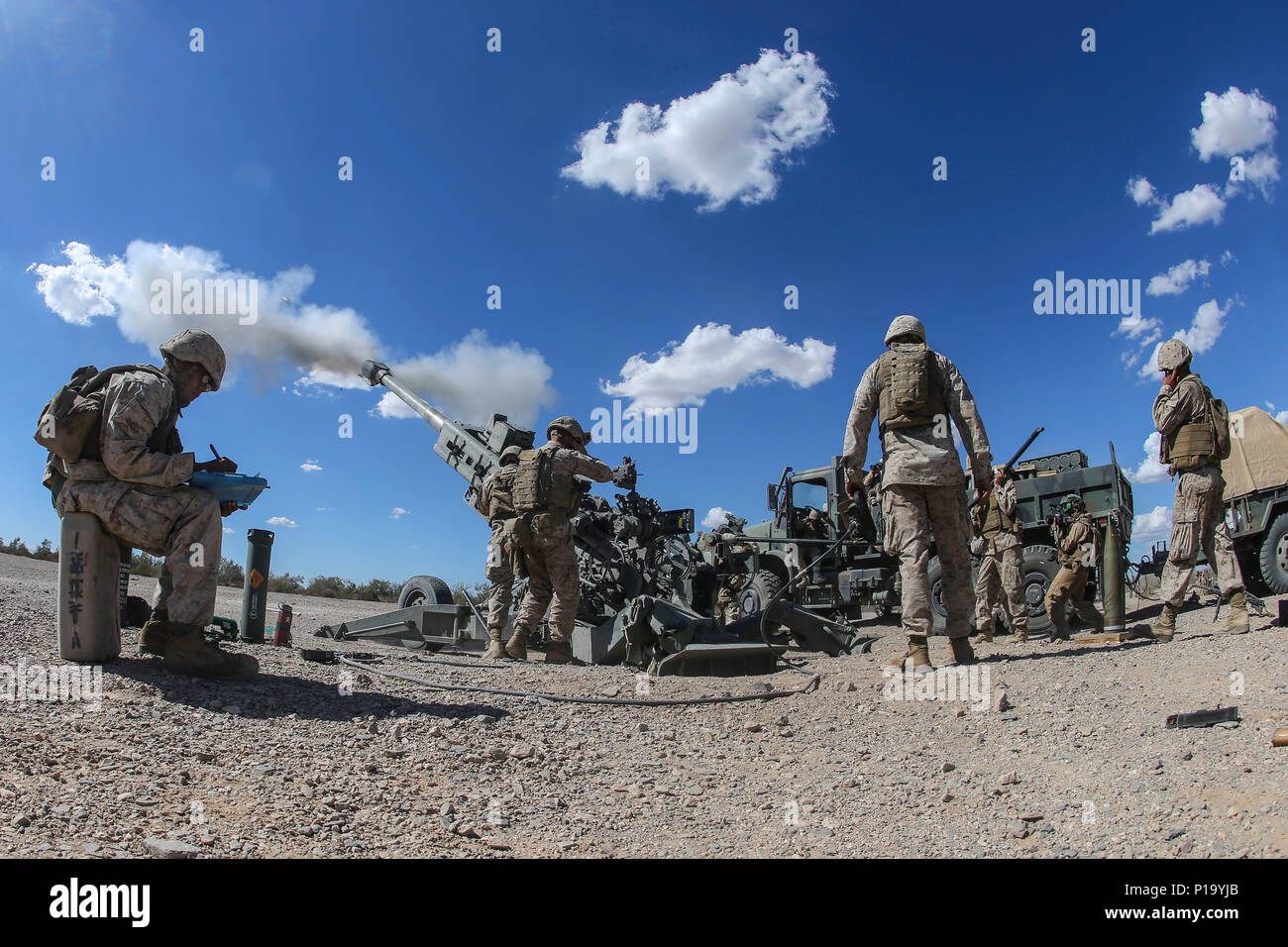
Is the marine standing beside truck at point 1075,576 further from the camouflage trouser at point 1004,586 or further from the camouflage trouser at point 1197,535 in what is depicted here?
the camouflage trouser at point 1197,535

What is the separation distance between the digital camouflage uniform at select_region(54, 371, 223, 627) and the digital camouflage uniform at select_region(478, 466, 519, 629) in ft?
11.3

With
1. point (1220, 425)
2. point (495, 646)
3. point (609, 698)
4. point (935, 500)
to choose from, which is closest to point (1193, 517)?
point (1220, 425)

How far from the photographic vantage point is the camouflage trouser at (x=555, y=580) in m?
6.34

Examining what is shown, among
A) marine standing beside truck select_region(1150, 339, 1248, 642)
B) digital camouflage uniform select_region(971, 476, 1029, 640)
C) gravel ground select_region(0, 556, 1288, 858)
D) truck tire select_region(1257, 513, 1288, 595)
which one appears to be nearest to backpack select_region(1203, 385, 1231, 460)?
marine standing beside truck select_region(1150, 339, 1248, 642)

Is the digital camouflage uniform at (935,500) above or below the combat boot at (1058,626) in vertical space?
above

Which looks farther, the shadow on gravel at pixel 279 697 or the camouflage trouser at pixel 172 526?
the camouflage trouser at pixel 172 526

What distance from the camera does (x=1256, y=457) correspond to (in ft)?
31.6

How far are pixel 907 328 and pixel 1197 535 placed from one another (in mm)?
2323

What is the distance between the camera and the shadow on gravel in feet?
10.1

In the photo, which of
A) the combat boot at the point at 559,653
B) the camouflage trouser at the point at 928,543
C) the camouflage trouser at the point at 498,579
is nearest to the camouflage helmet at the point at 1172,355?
the camouflage trouser at the point at 928,543

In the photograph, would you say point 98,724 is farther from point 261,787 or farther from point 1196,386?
point 1196,386

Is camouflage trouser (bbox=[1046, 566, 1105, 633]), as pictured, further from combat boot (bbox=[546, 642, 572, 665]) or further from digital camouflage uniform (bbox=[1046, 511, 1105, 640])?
combat boot (bbox=[546, 642, 572, 665])
